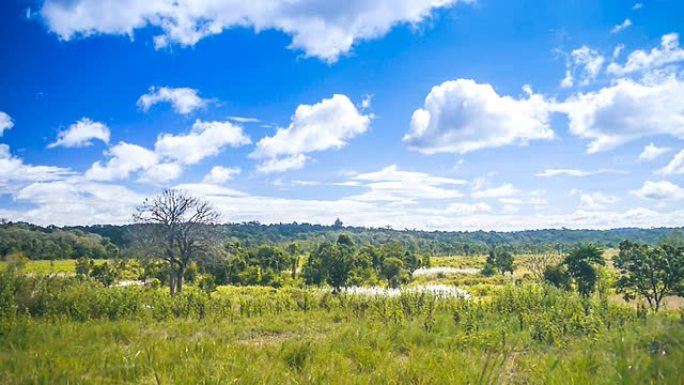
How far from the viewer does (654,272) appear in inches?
1356

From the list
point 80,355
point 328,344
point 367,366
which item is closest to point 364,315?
point 328,344

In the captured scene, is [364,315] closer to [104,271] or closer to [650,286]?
[650,286]

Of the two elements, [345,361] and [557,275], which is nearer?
[345,361]

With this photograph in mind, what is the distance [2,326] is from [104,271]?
47.7 metres

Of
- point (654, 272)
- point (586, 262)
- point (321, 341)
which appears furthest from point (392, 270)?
point (321, 341)

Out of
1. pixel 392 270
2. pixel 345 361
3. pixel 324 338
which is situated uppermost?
pixel 345 361

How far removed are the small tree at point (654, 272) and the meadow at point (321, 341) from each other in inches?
1008

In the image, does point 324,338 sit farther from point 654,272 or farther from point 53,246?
point 53,246

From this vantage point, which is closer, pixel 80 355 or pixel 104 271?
pixel 80 355

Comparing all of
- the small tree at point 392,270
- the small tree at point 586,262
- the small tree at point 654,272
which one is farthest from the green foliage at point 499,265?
the small tree at point 654,272

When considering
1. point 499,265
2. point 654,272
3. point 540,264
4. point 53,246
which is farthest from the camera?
point 53,246

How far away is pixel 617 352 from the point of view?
127 inches

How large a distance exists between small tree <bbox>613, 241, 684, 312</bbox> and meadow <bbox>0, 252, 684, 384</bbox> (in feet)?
84.0

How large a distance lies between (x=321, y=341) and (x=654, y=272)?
38212mm
